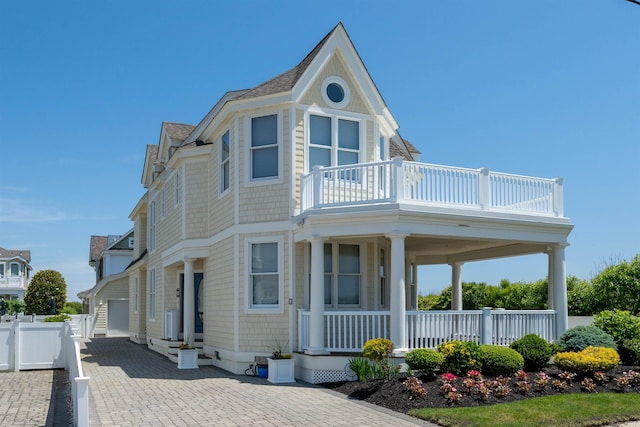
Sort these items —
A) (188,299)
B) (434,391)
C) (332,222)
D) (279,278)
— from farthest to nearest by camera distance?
(188,299)
(279,278)
(332,222)
(434,391)

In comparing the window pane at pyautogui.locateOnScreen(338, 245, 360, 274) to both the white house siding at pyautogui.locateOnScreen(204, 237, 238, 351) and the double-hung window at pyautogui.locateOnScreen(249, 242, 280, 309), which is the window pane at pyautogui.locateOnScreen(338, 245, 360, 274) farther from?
the white house siding at pyautogui.locateOnScreen(204, 237, 238, 351)

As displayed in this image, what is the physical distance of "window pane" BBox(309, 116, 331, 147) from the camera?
1757cm

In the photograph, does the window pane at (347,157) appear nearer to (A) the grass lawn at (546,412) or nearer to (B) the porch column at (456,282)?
(B) the porch column at (456,282)

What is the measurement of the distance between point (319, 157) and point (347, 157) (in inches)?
34.9

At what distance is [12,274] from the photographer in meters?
63.5

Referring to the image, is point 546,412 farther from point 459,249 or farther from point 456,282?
point 456,282

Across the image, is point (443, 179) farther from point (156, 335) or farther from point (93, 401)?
point (156, 335)

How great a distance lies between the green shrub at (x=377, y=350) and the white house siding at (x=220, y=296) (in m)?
4.80

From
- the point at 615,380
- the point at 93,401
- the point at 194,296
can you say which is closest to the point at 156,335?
the point at 194,296

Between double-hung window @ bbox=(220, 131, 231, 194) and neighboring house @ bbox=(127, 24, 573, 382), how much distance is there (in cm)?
5

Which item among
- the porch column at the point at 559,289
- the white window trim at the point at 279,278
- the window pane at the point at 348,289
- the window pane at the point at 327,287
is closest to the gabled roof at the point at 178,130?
the white window trim at the point at 279,278

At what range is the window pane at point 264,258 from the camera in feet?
56.4

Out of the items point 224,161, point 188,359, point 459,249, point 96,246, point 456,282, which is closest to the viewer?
point 188,359

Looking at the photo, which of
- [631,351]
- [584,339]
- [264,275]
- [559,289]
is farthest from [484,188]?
[264,275]
